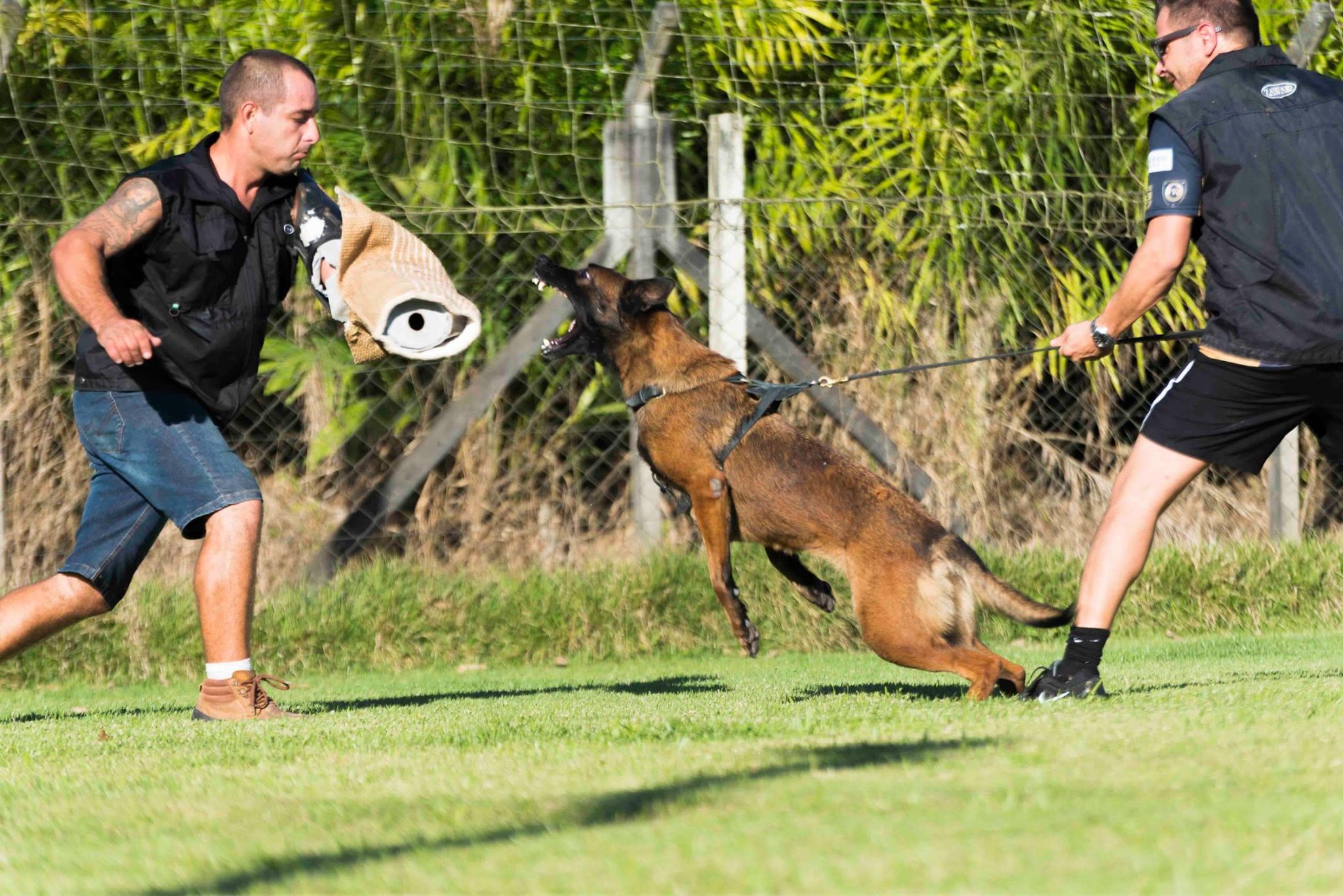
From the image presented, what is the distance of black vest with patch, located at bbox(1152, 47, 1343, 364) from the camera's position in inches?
160

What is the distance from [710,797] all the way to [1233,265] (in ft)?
7.75

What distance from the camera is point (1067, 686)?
435cm

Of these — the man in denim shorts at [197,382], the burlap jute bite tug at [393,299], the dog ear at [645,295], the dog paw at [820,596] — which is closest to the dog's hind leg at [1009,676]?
the dog paw at [820,596]

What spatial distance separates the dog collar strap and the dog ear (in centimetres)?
40

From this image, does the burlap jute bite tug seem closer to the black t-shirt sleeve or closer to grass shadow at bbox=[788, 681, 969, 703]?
grass shadow at bbox=[788, 681, 969, 703]

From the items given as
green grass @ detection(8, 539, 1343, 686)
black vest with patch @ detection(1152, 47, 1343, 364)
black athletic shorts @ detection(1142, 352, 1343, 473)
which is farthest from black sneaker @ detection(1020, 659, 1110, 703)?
green grass @ detection(8, 539, 1343, 686)

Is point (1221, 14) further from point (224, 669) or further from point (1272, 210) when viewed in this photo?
point (224, 669)

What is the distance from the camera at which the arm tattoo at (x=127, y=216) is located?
4.29 metres

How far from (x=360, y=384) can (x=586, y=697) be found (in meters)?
2.45

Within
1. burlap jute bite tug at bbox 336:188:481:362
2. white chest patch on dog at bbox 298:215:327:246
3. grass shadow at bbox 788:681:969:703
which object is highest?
white chest patch on dog at bbox 298:215:327:246

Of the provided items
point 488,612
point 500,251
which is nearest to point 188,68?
point 500,251

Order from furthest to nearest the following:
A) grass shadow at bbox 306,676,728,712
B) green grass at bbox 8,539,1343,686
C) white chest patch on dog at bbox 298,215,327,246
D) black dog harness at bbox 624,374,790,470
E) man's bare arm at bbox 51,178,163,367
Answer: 1. green grass at bbox 8,539,1343,686
2. grass shadow at bbox 306,676,728,712
3. black dog harness at bbox 624,374,790,470
4. white chest patch on dog at bbox 298,215,327,246
5. man's bare arm at bbox 51,178,163,367

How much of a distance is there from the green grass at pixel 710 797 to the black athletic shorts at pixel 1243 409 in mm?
720

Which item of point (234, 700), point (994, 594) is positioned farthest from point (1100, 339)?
point (234, 700)
